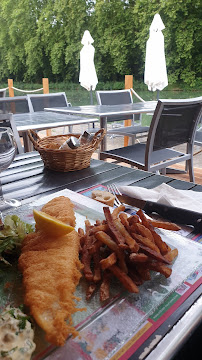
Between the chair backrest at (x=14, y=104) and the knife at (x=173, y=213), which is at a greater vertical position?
the chair backrest at (x=14, y=104)

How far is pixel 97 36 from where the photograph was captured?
24.5 feet

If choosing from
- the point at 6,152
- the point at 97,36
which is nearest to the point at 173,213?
the point at 6,152

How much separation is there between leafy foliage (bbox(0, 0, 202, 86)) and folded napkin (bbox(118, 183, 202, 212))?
5546 millimetres

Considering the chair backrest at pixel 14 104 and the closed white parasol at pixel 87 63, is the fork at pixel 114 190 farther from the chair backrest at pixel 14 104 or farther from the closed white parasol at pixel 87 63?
the closed white parasol at pixel 87 63

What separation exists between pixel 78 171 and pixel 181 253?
718 mm

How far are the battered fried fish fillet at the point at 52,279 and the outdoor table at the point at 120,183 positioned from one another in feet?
0.11

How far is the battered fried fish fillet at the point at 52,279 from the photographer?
382mm

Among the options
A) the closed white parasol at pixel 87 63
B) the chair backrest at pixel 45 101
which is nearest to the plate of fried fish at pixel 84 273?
the chair backrest at pixel 45 101

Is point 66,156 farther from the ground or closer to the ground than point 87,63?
closer to the ground

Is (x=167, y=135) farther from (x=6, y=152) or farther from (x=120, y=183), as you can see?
(x=6, y=152)

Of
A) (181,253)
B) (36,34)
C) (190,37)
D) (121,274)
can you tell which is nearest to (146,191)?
(181,253)

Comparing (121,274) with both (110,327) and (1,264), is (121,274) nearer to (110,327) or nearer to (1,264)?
(110,327)

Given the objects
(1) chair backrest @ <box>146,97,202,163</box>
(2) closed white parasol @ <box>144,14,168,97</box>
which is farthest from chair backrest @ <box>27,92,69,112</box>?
(1) chair backrest @ <box>146,97,202,163</box>

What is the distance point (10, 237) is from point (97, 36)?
7.81 meters
